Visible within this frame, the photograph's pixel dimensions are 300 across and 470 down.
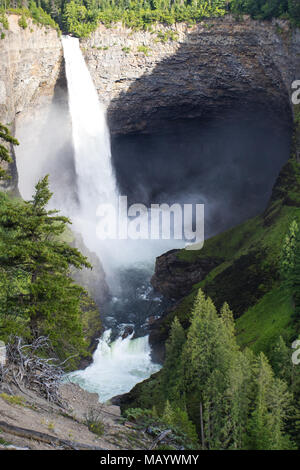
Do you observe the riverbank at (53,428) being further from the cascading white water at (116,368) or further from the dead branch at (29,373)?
the cascading white water at (116,368)

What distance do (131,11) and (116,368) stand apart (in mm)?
53389

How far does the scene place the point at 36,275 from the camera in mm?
20469

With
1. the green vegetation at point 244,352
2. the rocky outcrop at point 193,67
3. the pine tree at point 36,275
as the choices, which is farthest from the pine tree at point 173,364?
the rocky outcrop at point 193,67

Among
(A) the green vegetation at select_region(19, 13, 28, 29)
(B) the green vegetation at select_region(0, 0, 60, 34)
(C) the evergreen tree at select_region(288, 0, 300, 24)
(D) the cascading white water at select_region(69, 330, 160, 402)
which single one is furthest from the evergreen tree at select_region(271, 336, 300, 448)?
(A) the green vegetation at select_region(19, 13, 28, 29)

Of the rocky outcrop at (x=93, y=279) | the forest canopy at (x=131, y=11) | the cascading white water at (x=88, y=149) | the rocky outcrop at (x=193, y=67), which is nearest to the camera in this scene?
the rocky outcrop at (x=93, y=279)

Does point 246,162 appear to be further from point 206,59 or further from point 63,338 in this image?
point 63,338

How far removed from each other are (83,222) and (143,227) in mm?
12604

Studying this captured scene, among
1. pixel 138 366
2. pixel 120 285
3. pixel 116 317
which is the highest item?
pixel 120 285

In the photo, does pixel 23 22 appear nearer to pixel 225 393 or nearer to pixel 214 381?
pixel 214 381

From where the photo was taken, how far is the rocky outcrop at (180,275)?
56281mm

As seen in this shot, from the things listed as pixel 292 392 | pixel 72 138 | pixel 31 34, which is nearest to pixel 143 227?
pixel 72 138

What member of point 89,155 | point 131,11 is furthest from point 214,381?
point 131,11

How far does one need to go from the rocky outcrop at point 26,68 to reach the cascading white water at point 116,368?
24699 mm

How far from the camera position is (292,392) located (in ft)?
82.0
